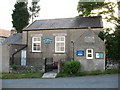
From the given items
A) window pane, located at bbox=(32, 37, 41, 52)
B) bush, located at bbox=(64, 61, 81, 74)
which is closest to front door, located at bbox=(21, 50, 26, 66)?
window pane, located at bbox=(32, 37, 41, 52)

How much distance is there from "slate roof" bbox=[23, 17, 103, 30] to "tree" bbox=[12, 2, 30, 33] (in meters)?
9.54

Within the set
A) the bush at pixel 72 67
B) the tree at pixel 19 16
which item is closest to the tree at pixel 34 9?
the tree at pixel 19 16

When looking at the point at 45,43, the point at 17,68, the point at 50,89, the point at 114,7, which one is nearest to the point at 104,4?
the point at 114,7

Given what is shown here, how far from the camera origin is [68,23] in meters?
22.4

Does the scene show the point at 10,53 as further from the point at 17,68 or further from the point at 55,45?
the point at 55,45

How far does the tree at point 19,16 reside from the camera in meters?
33.4

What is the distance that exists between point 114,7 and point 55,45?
33.0 feet

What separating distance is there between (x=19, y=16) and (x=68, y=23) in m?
15.0

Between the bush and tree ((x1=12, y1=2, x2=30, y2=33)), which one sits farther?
tree ((x1=12, y1=2, x2=30, y2=33))

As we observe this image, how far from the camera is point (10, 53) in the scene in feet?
69.6

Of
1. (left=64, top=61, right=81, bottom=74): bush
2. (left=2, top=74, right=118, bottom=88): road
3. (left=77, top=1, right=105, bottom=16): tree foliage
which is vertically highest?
(left=77, top=1, right=105, bottom=16): tree foliage

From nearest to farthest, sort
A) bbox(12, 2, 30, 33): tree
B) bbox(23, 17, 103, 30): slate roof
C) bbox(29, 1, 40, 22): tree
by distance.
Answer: bbox(23, 17, 103, 30): slate roof < bbox(12, 2, 30, 33): tree < bbox(29, 1, 40, 22): tree

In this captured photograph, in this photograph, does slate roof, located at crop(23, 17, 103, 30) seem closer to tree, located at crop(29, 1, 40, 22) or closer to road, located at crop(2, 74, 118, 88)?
road, located at crop(2, 74, 118, 88)

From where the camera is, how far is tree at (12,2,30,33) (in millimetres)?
33447
